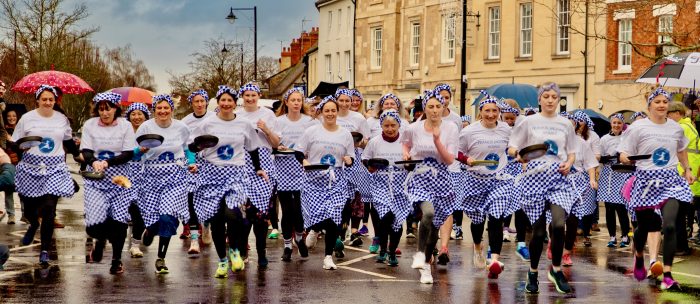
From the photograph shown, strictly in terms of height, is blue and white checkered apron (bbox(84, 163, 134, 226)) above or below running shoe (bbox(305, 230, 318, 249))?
above

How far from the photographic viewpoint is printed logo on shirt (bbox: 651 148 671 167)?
12680mm

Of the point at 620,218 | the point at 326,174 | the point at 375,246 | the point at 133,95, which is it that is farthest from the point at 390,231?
the point at 133,95

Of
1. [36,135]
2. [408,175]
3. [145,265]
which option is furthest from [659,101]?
[36,135]

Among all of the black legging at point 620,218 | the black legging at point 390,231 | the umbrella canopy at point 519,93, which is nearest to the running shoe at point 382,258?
the black legging at point 390,231

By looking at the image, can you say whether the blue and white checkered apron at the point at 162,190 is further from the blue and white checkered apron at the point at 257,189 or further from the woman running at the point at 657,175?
the woman running at the point at 657,175

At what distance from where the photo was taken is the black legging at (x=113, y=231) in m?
13.3

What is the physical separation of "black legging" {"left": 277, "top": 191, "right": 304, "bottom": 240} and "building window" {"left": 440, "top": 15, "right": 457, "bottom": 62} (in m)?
35.3

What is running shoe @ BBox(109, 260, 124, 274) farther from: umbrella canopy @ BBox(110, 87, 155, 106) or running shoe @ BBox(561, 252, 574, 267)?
umbrella canopy @ BBox(110, 87, 155, 106)

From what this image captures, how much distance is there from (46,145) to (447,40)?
37.8m

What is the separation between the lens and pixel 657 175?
12648mm

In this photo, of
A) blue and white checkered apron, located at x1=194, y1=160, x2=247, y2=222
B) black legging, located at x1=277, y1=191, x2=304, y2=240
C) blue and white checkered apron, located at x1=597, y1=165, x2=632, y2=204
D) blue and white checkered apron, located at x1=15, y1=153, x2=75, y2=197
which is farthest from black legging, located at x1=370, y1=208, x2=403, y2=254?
blue and white checkered apron, located at x1=597, y1=165, x2=632, y2=204

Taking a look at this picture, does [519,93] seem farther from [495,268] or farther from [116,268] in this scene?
[116,268]

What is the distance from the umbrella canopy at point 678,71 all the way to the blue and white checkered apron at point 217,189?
720 cm

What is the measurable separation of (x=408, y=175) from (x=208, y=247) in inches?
162
